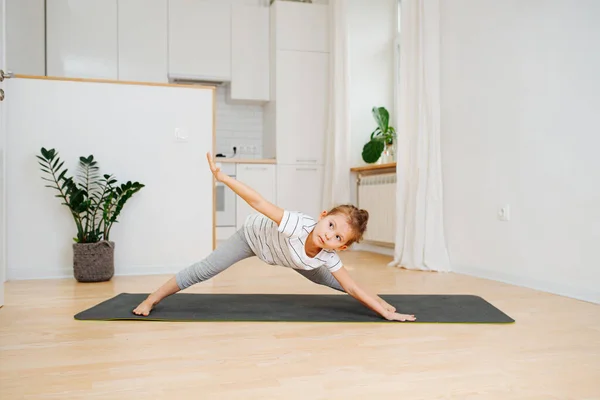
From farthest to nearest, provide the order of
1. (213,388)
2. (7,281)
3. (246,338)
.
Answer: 1. (7,281)
2. (246,338)
3. (213,388)

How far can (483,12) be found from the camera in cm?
395

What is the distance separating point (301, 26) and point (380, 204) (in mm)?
2153

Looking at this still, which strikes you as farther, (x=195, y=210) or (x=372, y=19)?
(x=372, y=19)

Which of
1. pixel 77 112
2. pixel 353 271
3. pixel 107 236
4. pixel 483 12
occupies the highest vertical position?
pixel 483 12

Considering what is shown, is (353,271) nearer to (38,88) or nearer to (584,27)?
A: (584,27)

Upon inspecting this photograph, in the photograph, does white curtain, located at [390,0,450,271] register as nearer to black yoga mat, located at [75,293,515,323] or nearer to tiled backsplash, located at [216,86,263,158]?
black yoga mat, located at [75,293,515,323]

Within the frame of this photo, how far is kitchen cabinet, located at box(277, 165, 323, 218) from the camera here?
234 inches

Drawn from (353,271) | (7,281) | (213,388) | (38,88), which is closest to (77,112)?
(38,88)

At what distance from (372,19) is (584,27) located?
3.25 meters

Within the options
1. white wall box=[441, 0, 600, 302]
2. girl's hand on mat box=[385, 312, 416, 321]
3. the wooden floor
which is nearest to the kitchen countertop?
white wall box=[441, 0, 600, 302]

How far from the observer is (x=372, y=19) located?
604cm

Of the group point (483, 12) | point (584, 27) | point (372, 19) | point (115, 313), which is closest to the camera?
point (115, 313)

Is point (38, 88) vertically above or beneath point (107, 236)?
above

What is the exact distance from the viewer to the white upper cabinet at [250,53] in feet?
20.2
